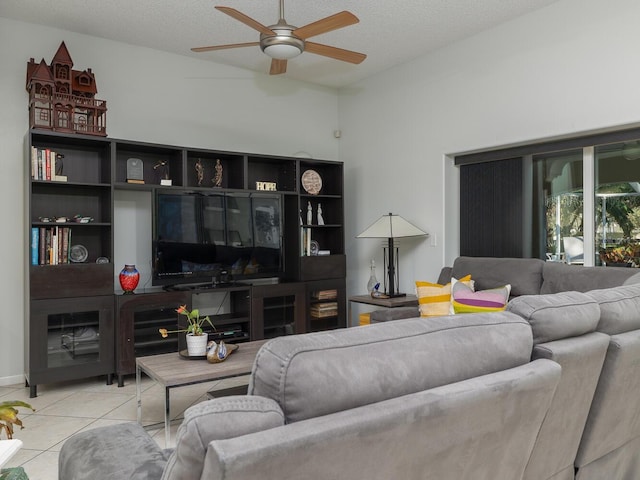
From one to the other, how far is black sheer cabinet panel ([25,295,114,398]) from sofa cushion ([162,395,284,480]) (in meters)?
3.08

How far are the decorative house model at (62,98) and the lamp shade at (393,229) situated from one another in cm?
244

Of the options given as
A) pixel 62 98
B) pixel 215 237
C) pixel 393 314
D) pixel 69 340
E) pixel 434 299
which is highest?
pixel 62 98

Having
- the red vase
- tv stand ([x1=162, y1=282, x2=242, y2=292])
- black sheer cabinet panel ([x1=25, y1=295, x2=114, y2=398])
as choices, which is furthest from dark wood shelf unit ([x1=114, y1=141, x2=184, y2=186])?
black sheer cabinet panel ([x1=25, y1=295, x2=114, y2=398])

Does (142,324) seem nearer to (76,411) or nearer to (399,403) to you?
(76,411)

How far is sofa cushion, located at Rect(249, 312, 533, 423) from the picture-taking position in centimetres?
100

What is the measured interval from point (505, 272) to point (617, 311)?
2079 millimetres

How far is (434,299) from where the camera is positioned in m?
3.72

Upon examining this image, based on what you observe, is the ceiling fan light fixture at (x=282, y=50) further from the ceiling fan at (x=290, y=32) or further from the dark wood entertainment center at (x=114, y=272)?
the dark wood entertainment center at (x=114, y=272)

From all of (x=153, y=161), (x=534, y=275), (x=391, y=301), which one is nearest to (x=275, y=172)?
(x=153, y=161)

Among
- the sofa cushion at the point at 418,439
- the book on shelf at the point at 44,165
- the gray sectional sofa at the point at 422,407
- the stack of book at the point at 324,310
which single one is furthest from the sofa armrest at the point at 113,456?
the stack of book at the point at 324,310

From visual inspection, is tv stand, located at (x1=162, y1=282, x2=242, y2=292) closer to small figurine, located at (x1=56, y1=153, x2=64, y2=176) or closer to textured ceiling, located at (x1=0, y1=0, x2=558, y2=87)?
small figurine, located at (x1=56, y1=153, x2=64, y2=176)

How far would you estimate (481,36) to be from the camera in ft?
13.6

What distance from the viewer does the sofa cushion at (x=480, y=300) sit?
3.30 m

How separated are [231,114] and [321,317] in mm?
2232
